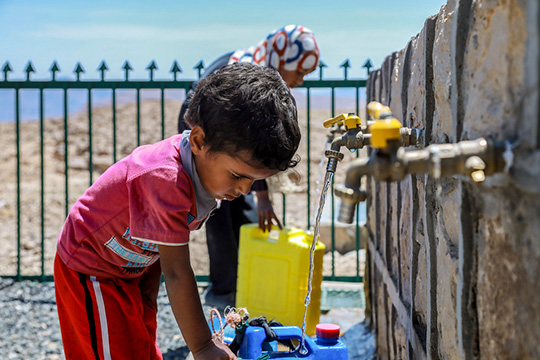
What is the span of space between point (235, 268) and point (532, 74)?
336 cm

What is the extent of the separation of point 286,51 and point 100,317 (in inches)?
88.6

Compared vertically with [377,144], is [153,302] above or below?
below

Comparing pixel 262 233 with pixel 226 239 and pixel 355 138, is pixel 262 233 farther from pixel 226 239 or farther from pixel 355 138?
pixel 355 138

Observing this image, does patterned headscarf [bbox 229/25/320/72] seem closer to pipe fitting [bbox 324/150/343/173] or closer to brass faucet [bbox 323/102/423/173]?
brass faucet [bbox 323/102/423/173]

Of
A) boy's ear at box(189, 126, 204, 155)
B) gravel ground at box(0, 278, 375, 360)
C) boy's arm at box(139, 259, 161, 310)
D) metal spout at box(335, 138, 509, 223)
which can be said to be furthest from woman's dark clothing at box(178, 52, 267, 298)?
metal spout at box(335, 138, 509, 223)

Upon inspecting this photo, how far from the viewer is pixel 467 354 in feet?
4.48

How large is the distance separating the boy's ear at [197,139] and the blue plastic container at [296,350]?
785 millimetres

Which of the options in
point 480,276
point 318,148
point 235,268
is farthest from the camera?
point 318,148

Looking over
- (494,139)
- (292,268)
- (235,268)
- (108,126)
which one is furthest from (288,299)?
(108,126)

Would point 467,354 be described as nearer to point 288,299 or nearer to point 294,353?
point 294,353

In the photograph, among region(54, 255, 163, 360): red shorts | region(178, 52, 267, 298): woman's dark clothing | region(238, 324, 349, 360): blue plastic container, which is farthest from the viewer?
region(178, 52, 267, 298): woman's dark clothing

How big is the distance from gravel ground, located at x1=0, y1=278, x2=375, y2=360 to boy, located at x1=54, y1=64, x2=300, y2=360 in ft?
5.69

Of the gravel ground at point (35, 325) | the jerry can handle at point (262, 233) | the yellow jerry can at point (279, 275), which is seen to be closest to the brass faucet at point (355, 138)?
the yellow jerry can at point (279, 275)

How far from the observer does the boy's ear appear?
1.88 meters
